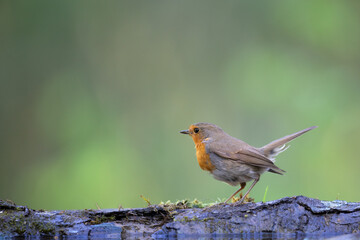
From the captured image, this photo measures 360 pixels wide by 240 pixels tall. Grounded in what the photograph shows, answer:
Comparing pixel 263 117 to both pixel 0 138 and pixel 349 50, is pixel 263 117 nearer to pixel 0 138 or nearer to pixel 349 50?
pixel 349 50

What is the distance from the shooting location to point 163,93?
10414 millimetres

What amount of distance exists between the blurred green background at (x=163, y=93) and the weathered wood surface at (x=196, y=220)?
4.28 m

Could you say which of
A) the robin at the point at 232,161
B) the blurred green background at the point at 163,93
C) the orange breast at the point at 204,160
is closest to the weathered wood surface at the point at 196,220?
the robin at the point at 232,161

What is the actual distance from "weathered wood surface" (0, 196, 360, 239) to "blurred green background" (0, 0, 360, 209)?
14.0 ft

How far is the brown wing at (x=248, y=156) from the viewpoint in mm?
4785

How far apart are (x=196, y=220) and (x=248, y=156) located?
3.92 ft

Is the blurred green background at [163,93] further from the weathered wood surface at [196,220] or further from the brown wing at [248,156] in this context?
the weathered wood surface at [196,220]

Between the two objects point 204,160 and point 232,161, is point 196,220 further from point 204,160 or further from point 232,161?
point 204,160

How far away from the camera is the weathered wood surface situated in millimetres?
3910

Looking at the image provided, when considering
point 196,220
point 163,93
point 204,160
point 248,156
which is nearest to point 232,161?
point 248,156

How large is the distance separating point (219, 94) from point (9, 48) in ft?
15.1

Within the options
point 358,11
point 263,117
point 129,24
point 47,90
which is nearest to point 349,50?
point 358,11

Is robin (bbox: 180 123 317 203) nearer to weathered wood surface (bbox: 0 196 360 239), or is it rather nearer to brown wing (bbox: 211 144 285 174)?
brown wing (bbox: 211 144 285 174)

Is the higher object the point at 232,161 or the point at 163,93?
the point at 163,93
